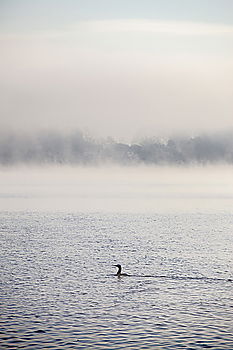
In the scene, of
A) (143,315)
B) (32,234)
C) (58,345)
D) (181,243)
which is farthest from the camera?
(32,234)

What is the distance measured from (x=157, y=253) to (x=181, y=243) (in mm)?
17863

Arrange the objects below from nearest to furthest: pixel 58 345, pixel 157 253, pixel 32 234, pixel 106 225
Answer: pixel 58 345 → pixel 157 253 → pixel 32 234 → pixel 106 225

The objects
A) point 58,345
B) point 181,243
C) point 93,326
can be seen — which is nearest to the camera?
point 58,345

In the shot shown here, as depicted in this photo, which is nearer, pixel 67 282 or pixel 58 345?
pixel 58 345

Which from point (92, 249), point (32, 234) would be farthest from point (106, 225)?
point (92, 249)

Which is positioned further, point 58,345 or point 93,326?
point 93,326

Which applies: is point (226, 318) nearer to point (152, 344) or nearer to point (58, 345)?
point (152, 344)

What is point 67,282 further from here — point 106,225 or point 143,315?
point 106,225

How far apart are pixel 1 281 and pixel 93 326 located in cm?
2110

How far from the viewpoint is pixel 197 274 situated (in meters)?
66.9

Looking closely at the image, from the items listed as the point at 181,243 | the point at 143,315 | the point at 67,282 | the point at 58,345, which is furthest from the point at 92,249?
the point at 58,345

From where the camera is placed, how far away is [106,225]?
13975 cm

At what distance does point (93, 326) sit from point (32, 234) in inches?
2718

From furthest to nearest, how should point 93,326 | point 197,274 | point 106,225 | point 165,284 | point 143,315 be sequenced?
point 106,225, point 197,274, point 165,284, point 143,315, point 93,326
